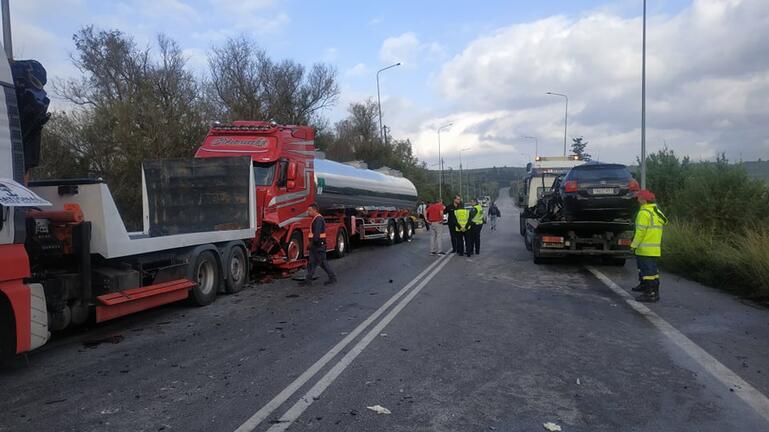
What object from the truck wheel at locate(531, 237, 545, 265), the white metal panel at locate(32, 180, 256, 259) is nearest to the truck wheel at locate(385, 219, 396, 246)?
the truck wheel at locate(531, 237, 545, 265)

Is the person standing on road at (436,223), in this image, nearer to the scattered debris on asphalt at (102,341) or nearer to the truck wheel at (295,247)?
the truck wheel at (295,247)

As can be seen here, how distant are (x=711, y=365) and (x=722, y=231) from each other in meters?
10.3

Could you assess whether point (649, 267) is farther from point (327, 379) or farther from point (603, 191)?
point (327, 379)

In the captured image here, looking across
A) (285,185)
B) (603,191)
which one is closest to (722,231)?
(603,191)

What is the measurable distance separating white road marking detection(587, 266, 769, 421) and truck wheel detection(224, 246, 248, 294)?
6754 millimetres

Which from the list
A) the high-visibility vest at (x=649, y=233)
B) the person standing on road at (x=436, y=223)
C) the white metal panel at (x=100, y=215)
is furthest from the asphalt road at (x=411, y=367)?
the person standing on road at (x=436, y=223)

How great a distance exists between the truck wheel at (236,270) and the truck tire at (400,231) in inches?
491

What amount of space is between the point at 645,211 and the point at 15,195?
870 centimetres

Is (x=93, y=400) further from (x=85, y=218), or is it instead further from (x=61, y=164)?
(x=61, y=164)

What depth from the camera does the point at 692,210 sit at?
1594cm

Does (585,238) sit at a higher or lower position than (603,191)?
lower

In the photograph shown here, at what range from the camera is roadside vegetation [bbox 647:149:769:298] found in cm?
1045

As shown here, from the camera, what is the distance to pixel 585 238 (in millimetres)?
13836

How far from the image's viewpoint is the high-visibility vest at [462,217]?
1741 cm
